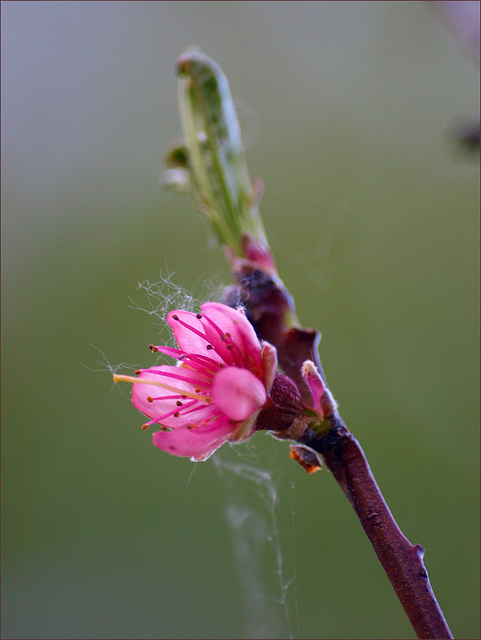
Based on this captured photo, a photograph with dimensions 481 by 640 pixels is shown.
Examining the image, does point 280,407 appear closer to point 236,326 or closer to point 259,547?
point 236,326

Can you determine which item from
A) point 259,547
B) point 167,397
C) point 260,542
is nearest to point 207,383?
point 167,397

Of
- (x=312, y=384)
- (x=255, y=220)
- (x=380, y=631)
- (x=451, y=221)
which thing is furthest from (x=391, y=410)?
(x=312, y=384)

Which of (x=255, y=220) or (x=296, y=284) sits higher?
(x=296, y=284)

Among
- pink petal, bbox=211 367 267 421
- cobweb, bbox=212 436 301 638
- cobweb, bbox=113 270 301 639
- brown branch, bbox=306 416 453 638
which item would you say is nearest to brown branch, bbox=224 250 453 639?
brown branch, bbox=306 416 453 638

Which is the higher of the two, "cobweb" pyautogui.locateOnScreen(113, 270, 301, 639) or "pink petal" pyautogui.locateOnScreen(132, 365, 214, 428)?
"pink petal" pyautogui.locateOnScreen(132, 365, 214, 428)

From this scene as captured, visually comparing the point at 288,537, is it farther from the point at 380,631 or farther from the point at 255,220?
the point at 255,220

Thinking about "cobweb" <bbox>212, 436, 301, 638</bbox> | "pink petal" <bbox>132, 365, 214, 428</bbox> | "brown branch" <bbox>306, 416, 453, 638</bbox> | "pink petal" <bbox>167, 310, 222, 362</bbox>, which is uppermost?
"pink petal" <bbox>167, 310, 222, 362</bbox>

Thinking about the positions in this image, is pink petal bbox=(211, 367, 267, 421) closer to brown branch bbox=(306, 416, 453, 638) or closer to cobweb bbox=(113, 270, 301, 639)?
brown branch bbox=(306, 416, 453, 638)
